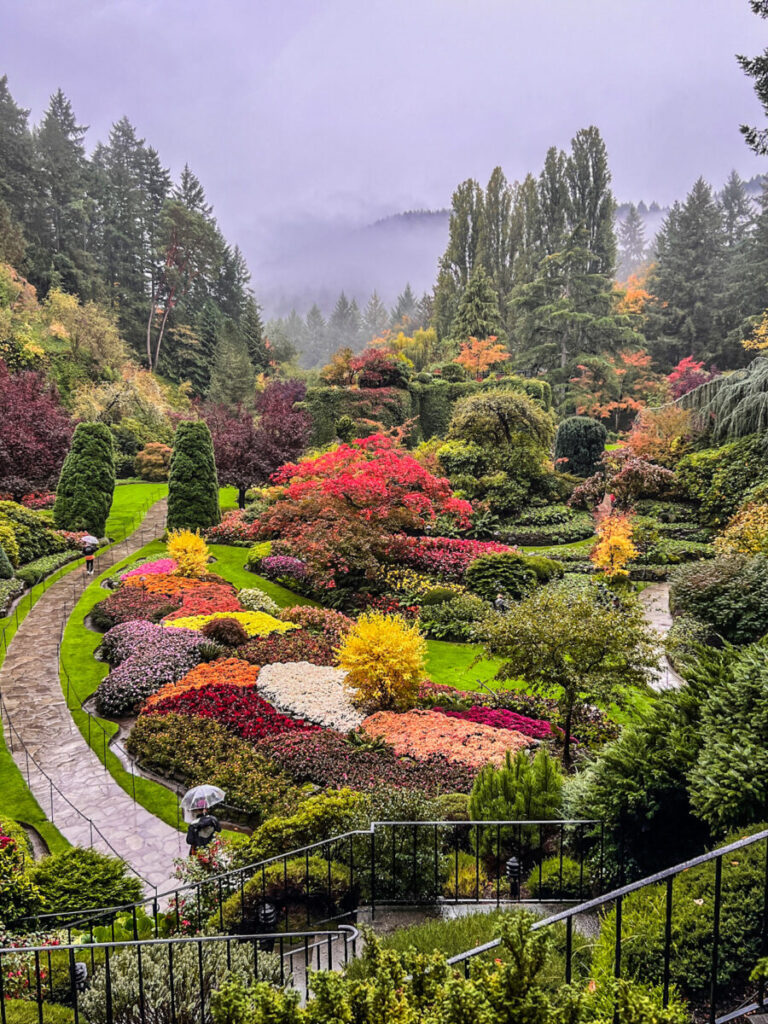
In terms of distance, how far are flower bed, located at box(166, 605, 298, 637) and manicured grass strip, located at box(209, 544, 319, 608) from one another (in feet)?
5.98

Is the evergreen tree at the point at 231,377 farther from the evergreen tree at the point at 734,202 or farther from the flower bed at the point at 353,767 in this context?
the evergreen tree at the point at 734,202

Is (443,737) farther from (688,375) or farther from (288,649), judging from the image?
(688,375)

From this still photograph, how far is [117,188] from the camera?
48.0 metres

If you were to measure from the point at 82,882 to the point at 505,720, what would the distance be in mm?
6565

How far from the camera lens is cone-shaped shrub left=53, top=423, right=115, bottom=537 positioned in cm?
2081

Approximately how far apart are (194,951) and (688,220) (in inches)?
1985

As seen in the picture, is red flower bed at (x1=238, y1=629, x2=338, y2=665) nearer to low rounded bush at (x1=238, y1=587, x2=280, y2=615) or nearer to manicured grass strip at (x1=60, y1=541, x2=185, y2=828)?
low rounded bush at (x1=238, y1=587, x2=280, y2=615)

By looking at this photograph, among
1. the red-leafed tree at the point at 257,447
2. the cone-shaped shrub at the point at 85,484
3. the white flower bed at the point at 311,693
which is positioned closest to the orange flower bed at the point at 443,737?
the white flower bed at the point at 311,693

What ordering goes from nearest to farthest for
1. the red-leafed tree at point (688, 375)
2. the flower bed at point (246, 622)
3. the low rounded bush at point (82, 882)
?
the low rounded bush at point (82, 882)
the flower bed at point (246, 622)
the red-leafed tree at point (688, 375)

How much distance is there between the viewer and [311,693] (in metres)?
11.5

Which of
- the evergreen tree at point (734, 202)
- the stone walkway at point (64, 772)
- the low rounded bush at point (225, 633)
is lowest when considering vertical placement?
the stone walkway at point (64, 772)

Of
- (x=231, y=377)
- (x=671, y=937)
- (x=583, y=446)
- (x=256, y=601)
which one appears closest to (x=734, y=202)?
(x=583, y=446)

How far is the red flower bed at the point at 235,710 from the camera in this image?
1015 cm

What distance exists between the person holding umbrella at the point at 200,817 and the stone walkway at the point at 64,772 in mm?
725
